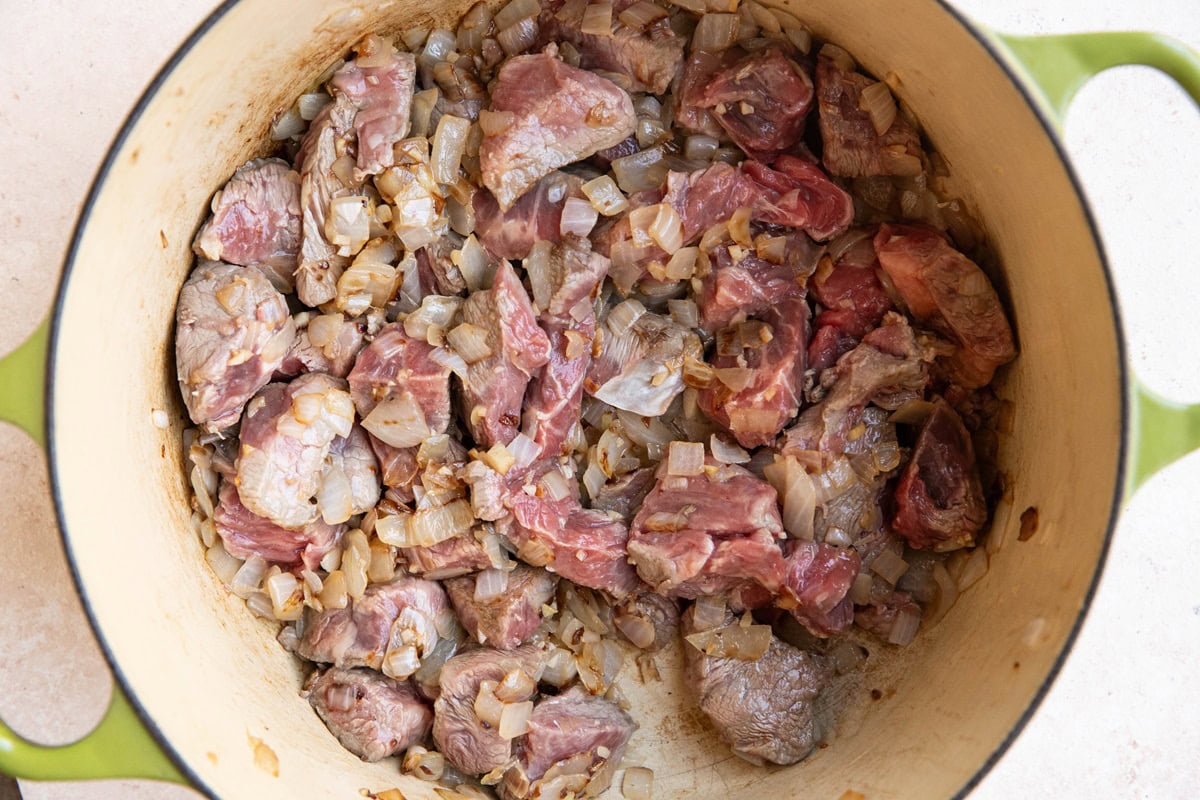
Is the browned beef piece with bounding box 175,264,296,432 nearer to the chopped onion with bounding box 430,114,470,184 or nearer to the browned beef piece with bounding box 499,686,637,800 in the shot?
the chopped onion with bounding box 430,114,470,184

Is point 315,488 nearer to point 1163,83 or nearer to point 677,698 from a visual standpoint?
point 677,698

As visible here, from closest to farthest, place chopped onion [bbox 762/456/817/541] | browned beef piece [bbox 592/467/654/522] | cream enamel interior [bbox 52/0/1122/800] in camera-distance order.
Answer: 1. cream enamel interior [bbox 52/0/1122/800]
2. chopped onion [bbox 762/456/817/541]
3. browned beef piece [bbox 592/467/654/522]

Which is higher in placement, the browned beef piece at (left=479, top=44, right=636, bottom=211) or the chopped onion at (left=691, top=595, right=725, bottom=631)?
the browned beef piece at (left=479, top=44, right=636, bottom=211)

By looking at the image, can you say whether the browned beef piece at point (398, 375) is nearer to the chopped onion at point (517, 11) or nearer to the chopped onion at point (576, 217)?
the chopped onion at point (576, 217)

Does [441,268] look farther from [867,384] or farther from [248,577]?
[867,384]

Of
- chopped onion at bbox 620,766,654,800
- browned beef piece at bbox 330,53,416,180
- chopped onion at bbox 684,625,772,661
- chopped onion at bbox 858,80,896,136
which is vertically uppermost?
browned beef piece at bbox 330,53,416,180

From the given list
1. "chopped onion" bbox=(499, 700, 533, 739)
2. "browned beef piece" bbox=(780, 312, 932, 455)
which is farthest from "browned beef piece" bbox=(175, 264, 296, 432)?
"browned beef piece" bbox=(780, 312, 932, 455)
